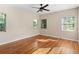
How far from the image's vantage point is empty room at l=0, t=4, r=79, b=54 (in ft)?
13.8

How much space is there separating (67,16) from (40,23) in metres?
2.46

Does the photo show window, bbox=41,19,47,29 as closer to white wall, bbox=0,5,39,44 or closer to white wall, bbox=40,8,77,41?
white wall, bbox=40,8,77,41

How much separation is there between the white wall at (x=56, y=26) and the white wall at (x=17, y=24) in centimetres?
91

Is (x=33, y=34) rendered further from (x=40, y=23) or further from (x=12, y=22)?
(x=12, y=22)

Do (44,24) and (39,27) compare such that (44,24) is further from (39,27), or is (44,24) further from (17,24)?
(17,24)

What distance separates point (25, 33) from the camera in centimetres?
614

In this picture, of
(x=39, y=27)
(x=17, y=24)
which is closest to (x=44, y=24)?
(x=39, y=27)

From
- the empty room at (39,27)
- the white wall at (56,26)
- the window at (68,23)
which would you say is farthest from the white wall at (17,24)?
the window at (68,23)

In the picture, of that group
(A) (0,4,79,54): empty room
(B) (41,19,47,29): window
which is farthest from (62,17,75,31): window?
(B) (41,19,47,29): window

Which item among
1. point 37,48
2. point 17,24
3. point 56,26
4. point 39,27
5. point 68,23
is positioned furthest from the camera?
point 39,27

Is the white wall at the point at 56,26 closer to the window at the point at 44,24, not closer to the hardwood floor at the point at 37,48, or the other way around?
the window at the point at 44,24

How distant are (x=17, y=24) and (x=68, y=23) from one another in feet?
9.75

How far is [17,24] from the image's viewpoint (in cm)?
529
